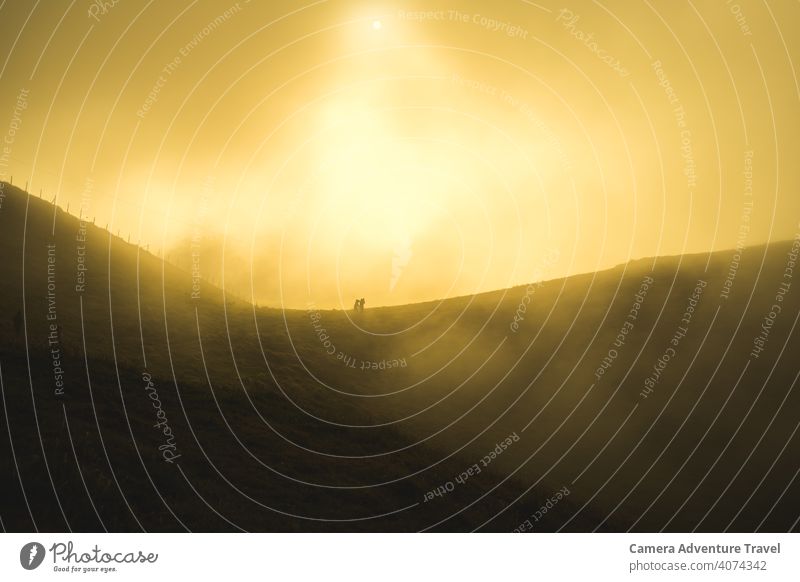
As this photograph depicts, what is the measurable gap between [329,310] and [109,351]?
81.3ft

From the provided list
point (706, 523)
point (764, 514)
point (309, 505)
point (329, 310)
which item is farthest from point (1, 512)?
point (329, 310)

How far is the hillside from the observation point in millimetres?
17203

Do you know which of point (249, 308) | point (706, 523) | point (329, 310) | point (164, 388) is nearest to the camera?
point (164, 388)

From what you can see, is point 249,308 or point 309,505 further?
point 249,308

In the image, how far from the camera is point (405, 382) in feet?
119

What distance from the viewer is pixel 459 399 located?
119 feet

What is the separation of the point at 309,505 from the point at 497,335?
1278 inches

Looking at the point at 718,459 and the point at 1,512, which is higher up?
the point at 1,512

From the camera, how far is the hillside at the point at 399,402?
1720cm

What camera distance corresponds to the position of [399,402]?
32594mm
